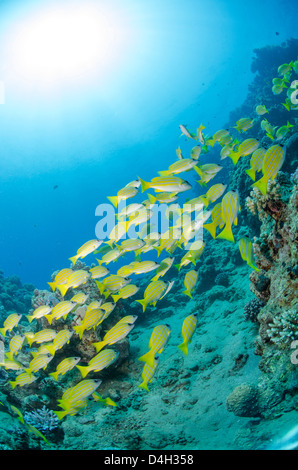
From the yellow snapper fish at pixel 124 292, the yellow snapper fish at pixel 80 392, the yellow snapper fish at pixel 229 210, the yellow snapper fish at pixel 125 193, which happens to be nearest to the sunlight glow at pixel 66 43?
the yellow snapper fish at pixel 125 193

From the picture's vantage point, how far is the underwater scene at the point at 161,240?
359 centimetres

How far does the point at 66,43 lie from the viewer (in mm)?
54219

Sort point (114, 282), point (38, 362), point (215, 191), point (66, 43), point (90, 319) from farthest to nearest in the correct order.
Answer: point (66, 43)
point (114, 282)
point (38, 362)
point (90, 319)
point (215, 191)

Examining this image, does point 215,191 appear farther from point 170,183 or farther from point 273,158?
point 273,158

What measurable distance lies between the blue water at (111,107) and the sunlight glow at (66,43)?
115 centimetres

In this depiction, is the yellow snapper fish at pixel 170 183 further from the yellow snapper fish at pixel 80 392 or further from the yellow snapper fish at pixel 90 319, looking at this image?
the yellow snapper fish at pixel 80 392

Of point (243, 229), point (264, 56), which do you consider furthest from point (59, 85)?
point (243, 229)

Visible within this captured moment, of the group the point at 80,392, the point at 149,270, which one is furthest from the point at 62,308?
the point at 149,270

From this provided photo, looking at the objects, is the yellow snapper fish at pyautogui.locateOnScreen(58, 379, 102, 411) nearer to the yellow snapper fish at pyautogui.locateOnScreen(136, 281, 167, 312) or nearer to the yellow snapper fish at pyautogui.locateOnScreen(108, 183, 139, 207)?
the yellow snapper fish at pyautogui.locateOnScreen(136, 281, 167, 312)

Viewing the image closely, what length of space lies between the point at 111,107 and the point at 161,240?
93684 millimetres

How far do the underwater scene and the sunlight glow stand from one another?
38 cm

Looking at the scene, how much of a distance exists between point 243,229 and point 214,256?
2090mm

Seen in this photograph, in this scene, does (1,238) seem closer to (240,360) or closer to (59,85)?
(59,85)
